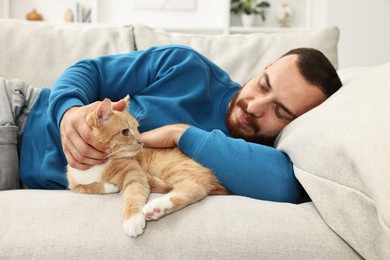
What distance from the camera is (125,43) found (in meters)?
1.82

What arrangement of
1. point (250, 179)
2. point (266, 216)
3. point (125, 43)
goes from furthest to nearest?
point (125, 43) < point (250, 179) < point (266, 216)

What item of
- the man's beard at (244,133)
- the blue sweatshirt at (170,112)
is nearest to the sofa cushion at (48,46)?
the blue sweatshirt at (170,112)

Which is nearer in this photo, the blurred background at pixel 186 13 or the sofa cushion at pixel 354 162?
the sofa cushion at pixel 354 162

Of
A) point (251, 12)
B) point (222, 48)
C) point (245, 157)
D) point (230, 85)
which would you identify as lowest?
point (245, 157)

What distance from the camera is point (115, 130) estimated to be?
1122 millimetres

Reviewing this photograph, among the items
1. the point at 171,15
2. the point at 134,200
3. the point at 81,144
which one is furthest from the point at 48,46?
the point at 171,15

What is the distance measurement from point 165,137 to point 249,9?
8.82ft

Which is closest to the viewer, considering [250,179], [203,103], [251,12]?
[250,179]

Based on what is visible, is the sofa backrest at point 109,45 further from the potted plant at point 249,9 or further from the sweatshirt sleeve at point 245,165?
the potted plant at point 249,9

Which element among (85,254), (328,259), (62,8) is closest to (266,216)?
(328,259)

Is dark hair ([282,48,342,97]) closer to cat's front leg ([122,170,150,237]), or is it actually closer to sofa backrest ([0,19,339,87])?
sofa backrest ([0,19,339,87])

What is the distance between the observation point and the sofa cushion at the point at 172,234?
0.78m

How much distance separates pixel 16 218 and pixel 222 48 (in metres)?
1.30

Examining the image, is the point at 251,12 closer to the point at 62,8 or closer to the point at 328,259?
the point at 62,8
